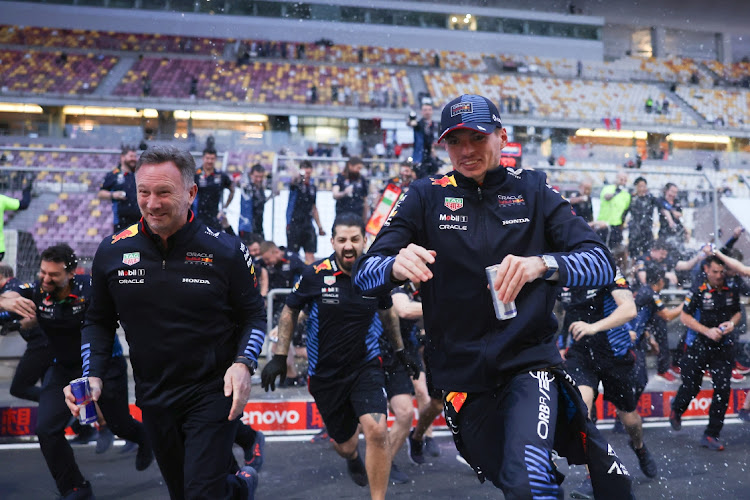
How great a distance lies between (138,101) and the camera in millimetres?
Answer: 30734

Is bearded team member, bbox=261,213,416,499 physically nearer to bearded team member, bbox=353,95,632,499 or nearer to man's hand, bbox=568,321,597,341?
man's hand, bbox=568,321,597,341

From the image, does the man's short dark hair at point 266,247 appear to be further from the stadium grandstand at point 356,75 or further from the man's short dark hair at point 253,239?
the stadium grandstand at point 356,75

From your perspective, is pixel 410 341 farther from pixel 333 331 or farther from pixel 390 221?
pixel 390 221

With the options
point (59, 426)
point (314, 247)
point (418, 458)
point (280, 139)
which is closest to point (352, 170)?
point (314, 247)

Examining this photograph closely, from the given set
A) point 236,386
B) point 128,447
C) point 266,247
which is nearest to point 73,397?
point 236,386

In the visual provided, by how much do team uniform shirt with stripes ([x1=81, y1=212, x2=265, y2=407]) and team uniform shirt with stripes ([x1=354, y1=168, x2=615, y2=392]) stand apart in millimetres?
979

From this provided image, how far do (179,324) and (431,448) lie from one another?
4.42m

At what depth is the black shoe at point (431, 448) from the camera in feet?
23.7

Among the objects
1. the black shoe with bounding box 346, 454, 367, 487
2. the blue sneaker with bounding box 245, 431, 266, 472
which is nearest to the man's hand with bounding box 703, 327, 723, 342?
the black shoe with bounding box 346, 454, 367, 487

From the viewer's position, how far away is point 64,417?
5.45m

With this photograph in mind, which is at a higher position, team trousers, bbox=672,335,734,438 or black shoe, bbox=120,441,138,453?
team trousers, bbox=672,335,734,438

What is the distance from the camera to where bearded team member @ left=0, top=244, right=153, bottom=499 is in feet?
17.3

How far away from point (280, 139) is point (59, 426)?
21.1 m

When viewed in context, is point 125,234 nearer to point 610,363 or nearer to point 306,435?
point 610,363
